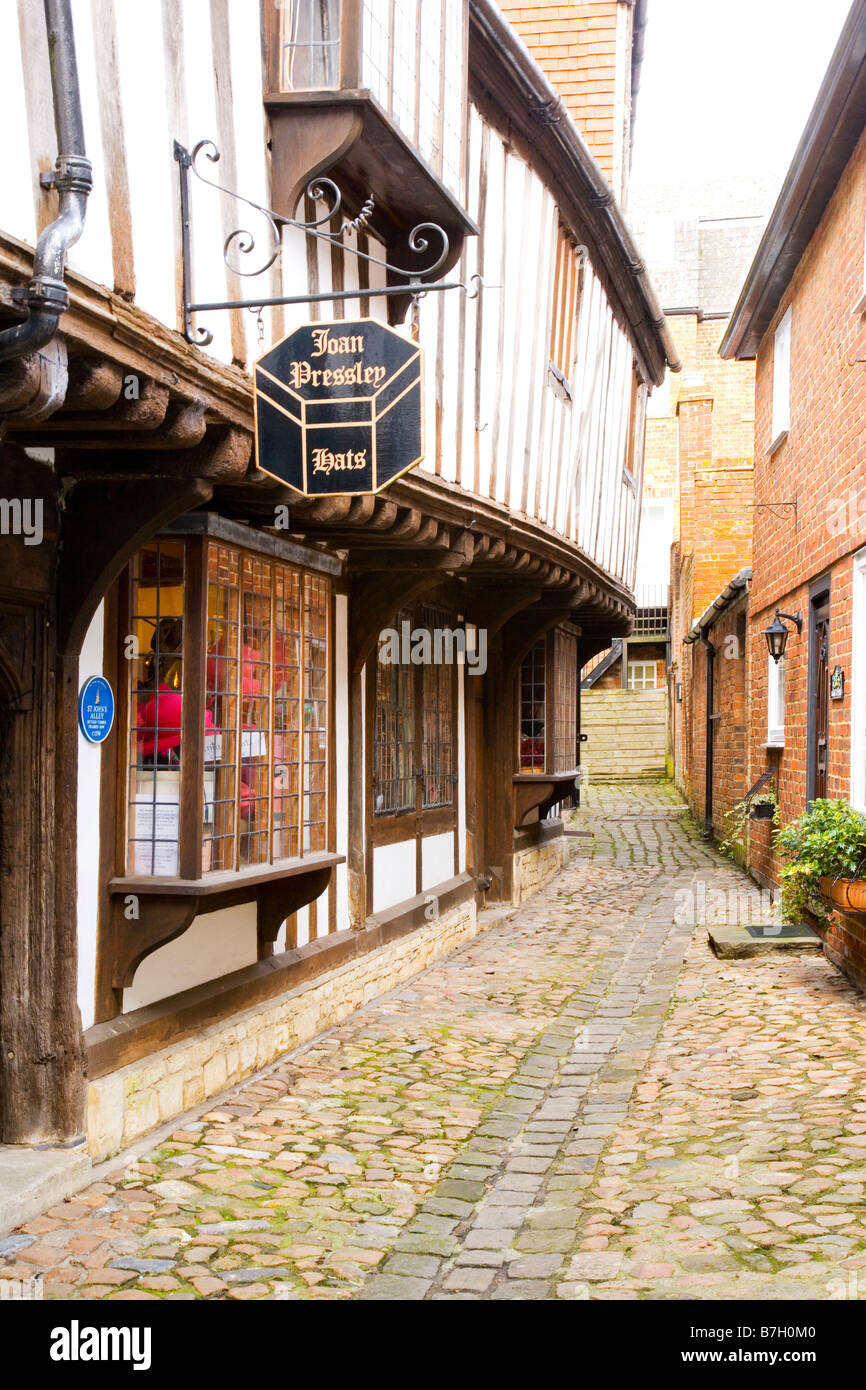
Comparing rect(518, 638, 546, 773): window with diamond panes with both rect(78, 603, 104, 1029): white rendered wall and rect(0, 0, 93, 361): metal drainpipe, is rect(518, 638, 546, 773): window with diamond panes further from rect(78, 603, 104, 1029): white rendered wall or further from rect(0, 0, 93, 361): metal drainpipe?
rect(0, 0, 93, 361): metal drainpipe

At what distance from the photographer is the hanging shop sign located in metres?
4.57

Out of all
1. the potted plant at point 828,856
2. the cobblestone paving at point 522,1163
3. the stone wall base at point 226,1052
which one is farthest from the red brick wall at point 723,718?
the stone wall base at point 226,1052

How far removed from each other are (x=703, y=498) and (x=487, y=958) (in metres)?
10.6

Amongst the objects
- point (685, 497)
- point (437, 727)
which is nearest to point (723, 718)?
point (437, 727)

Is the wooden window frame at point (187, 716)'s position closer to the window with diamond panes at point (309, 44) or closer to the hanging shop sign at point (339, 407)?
the hanging shop sign at point (339, 407)

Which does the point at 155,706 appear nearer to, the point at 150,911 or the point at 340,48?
the point at 150,911

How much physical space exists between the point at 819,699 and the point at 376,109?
6.12m

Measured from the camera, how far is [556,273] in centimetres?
976

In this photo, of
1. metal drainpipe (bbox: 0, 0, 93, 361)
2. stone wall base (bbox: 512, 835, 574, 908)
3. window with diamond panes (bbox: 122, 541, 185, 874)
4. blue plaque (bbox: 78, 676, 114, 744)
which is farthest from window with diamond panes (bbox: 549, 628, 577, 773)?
metal drainpipe (bbox: 0, 0, 93, 361)

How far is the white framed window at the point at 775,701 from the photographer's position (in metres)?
12.0

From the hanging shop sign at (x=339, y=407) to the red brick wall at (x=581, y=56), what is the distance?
8769 mm

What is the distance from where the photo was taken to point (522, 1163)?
5.29m
